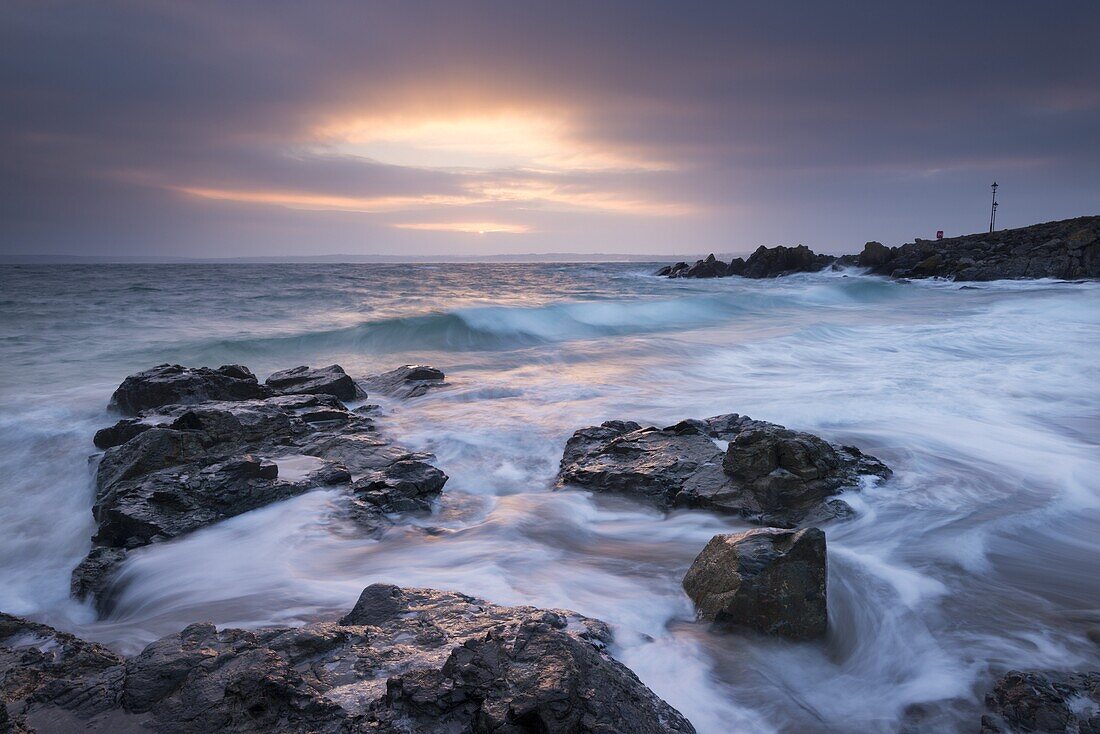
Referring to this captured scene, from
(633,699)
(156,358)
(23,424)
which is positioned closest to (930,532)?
(633,699)

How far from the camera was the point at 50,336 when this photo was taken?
16.3 meters

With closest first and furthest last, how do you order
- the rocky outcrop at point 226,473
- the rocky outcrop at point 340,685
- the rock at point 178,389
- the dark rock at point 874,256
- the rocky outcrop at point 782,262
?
the rocky outcrop at point 340,685, the rocky outcrop at point 226,473, the rock at point 178,389, the dark rock at point 874,256, the rocky outcrop at point 782,262

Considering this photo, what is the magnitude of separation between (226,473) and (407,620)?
311 centimetres

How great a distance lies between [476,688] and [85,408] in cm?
900

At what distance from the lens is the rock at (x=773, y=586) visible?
334 centimetres

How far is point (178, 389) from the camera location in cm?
802

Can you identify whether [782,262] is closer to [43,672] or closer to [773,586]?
[773,586]

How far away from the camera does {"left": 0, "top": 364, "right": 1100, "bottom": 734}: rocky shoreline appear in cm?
218

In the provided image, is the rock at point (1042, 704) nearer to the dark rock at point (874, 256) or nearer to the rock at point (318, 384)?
the rock at point (318, 384)

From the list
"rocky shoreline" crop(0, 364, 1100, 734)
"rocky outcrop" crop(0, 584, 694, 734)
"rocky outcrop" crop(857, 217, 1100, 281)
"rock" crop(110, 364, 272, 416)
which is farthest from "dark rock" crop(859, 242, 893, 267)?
"rocky outcrop" crop(0, 584, 694, 734)

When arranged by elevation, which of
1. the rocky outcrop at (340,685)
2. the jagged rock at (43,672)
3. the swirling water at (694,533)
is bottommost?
the swirling water at (694,533)

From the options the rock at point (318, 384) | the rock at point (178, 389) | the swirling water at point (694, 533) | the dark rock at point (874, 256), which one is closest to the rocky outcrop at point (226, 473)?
the swirling water at point (694, 533)

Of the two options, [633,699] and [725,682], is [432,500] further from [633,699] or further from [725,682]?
[633,699]

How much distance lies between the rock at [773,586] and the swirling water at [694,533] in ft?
0.36
